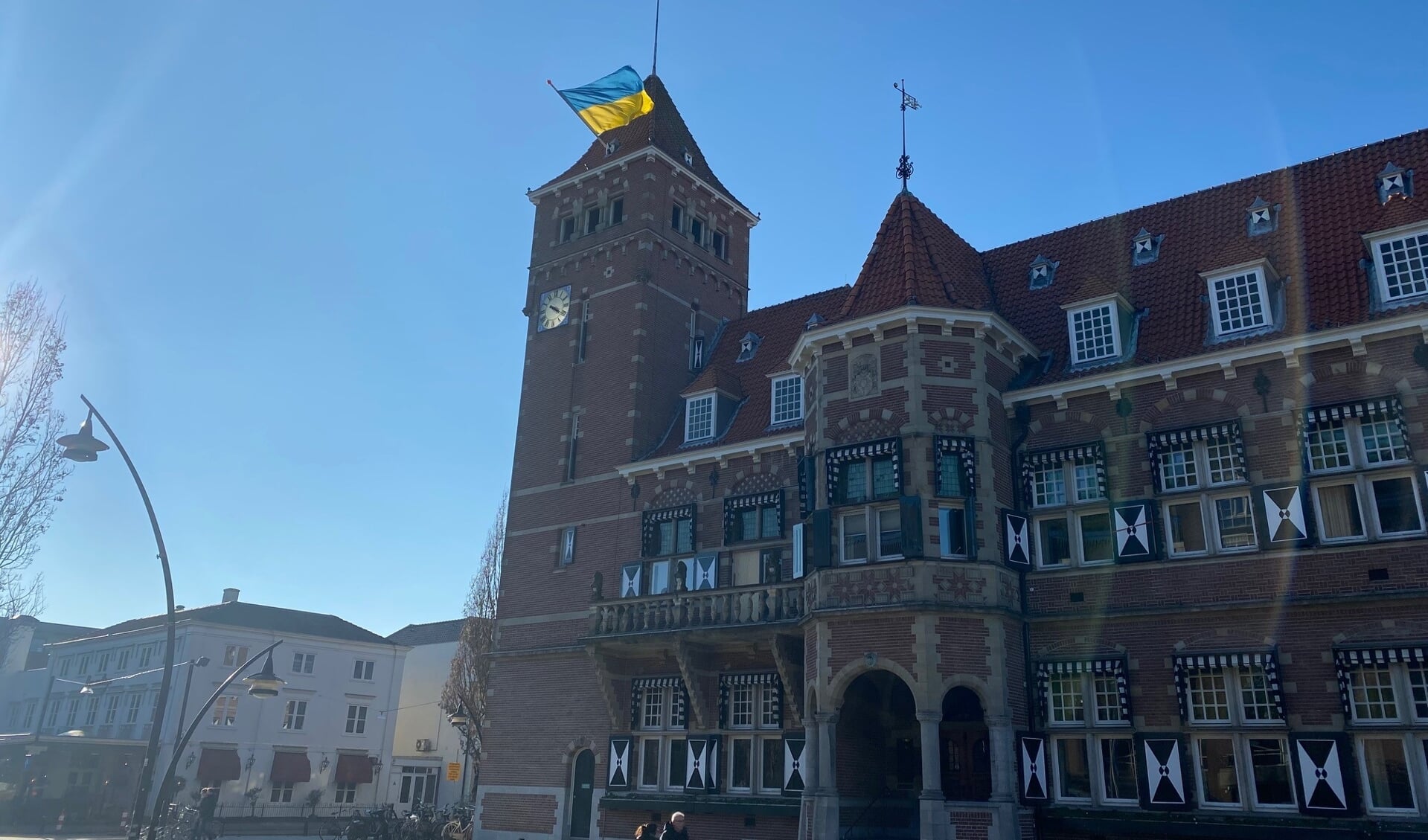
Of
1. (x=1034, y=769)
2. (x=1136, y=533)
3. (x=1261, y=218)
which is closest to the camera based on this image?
(x=1034, y=769)

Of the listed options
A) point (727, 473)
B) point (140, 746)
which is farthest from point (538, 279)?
point (140, 746)

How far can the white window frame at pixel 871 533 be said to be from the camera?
21.5m

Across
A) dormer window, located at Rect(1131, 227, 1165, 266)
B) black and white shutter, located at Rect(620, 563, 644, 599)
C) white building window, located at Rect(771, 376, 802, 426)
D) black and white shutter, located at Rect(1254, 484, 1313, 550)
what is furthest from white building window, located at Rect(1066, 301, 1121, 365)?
black and white shutter, located at Rect(620, 563, 644, 599)

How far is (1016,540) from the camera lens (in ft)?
72.1

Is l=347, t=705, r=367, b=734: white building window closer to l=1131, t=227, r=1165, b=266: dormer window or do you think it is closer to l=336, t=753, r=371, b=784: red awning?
l=336, t=753, r=371, b=784: red awning

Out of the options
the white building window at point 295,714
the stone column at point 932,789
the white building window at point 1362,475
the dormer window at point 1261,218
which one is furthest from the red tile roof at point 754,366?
the white building window at point 295,714

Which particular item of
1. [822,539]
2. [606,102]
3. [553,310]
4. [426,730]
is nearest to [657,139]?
[606,102]

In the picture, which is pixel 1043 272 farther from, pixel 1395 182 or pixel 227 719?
pixel 227 719

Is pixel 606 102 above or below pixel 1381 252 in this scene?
above

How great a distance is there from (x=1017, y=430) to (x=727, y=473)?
847 centimetres

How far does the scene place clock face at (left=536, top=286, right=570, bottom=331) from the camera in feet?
115

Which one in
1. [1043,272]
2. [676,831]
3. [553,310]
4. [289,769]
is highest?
[553,310]

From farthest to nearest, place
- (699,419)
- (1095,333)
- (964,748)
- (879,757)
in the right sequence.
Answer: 1. (699,419)
2. (879,757)
3. (1095,333)
4. (964,748)

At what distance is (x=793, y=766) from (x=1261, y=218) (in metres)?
17.0
